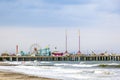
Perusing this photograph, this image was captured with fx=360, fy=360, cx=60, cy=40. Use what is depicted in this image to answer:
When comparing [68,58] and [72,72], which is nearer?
[72,72]

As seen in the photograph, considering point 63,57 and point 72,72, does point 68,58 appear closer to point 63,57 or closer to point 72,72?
point 63,57

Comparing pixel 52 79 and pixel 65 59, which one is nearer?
pixel 52 79

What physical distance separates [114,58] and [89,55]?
30.5 ft

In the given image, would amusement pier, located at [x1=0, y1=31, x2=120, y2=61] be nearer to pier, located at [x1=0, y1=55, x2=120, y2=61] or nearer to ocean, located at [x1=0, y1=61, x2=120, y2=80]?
pier, located at [x1=0, y1=55, x2=120, y2=61]

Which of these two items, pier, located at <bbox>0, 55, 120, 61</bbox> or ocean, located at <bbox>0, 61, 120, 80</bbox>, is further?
pier, located at <bbox>0, 55, 120, 61</bbox>

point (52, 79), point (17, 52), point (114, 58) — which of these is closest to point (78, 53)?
point (114, 58)

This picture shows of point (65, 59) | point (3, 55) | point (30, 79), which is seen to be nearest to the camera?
point (30, 79)

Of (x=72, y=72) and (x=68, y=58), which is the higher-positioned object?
(x=68, y=58)

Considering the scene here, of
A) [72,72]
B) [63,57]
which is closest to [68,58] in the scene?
[63,57]

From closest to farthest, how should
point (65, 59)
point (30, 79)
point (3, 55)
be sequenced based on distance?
point (30, 79) < point (65, 59) < point (3, 55)

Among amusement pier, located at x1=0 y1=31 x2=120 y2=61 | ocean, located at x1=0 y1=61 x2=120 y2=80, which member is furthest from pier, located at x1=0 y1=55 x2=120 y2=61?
ocean, located at x1=0 y1=61 x2=120 y2=80

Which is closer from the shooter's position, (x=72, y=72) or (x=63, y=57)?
(x=72, y=72)

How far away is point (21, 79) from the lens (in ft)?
97.5

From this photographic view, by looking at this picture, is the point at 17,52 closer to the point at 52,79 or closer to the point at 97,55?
the point at 97,55
